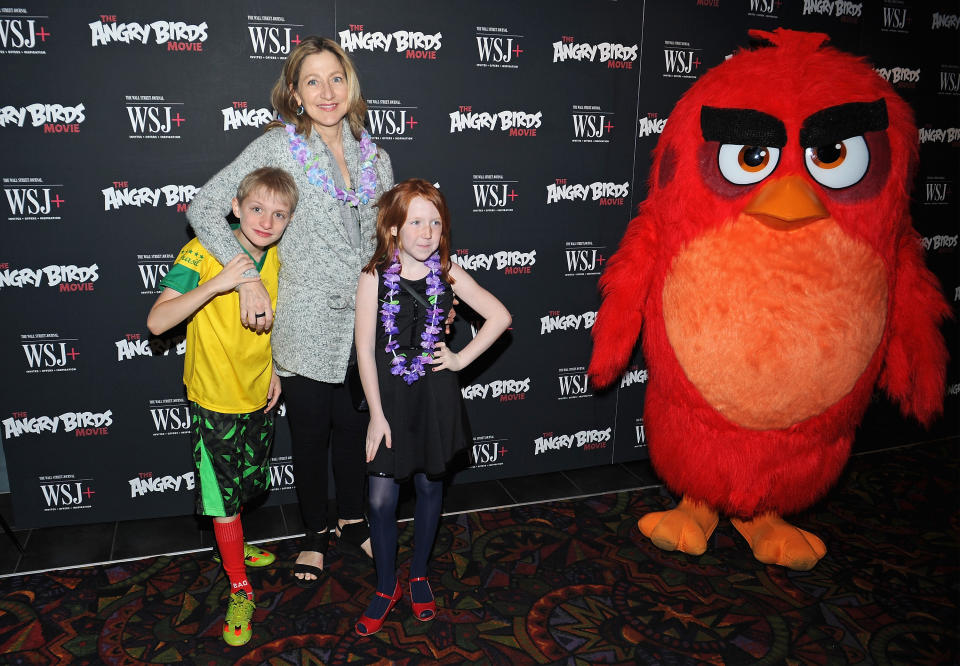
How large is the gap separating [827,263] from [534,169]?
4.63ft

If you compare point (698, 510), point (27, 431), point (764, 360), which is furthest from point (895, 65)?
point (27, 431)

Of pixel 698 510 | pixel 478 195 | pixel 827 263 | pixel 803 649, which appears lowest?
pixel 803 649

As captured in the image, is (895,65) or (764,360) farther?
(895,65)

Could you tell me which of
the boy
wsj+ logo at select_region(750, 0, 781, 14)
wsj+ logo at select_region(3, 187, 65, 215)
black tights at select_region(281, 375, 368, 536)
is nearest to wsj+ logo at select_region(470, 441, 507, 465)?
black tights at select_region(281, 375, 368, 536)

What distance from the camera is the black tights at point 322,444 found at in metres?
2.61

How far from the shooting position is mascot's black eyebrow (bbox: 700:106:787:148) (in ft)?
7.79

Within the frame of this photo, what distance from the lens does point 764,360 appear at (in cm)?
240

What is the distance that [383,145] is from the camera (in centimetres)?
308

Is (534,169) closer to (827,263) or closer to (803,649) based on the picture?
(827,263)

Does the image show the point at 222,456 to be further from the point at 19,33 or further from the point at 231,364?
the point at 19,33

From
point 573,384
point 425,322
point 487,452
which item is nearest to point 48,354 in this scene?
point 425,322

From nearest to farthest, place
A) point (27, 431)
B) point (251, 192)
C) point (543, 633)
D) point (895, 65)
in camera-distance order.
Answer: point (251, 192)
point (543, 633)
point (27, 431)
point (895, 65)

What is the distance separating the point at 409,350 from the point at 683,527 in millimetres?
1438

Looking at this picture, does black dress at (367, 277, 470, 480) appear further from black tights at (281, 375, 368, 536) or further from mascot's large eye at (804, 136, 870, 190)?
mascot's large eye at (804, 136, 870, 190)
